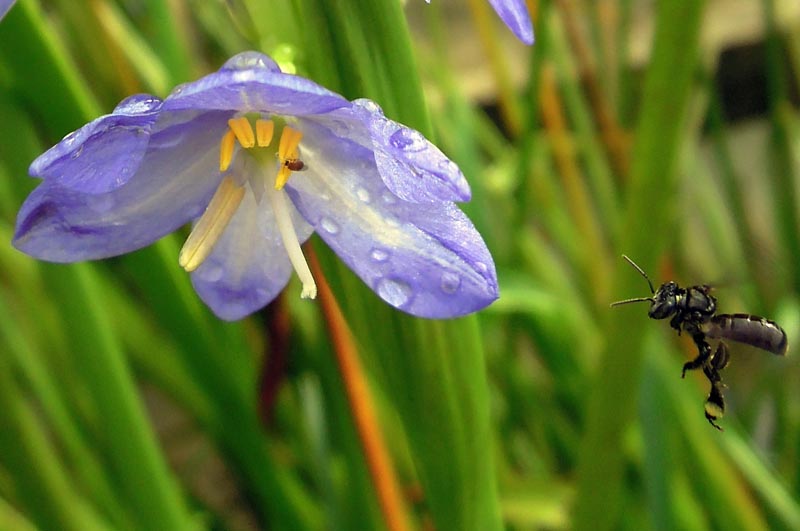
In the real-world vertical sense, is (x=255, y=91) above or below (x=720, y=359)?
above

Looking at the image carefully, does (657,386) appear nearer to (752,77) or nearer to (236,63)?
(236,63)

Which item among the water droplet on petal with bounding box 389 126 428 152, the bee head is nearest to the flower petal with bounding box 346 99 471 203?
the water droplet on petal with bounding box 389 126 428 152

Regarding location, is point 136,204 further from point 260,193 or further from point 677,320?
point 677,320

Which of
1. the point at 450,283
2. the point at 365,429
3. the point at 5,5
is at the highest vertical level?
the point at 5,5

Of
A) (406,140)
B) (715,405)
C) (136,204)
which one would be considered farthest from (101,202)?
(715,405)

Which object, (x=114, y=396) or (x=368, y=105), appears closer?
(x=368, y=105)

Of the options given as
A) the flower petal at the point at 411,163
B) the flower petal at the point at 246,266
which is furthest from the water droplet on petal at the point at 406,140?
the flower petal at the point at 246,266

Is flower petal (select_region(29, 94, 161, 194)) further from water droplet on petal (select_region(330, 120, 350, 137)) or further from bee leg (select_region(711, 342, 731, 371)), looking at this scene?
bee leg (select_region(711, 342, 731, 371))

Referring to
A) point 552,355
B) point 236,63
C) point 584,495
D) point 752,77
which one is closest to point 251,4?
point 236,63
